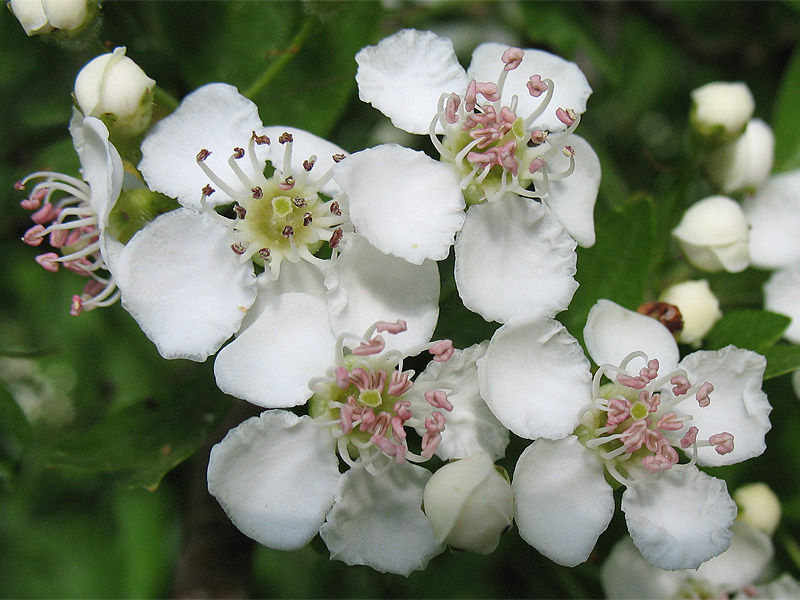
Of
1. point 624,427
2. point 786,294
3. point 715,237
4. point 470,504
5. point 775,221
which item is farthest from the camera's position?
point 775,221

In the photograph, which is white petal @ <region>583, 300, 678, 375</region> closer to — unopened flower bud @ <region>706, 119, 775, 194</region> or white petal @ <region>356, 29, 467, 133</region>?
white petal @ <region>356, 29, 467, 133</region>

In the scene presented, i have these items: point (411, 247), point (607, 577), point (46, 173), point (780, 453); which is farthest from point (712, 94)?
point (46, 173)

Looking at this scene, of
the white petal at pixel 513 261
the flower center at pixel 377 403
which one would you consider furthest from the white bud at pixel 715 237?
the flower center at pixel 377 403

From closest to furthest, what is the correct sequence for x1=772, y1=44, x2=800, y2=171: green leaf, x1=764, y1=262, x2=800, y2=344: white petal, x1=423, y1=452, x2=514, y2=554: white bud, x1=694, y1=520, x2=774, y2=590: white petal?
1. x1=423, y1=452, x2=514, y2=554: white bud
2. x1=694, y1=520, x2=774, y2=590: white petal
3. x1=764, y1=262, x2=800, y2=344: white petal
4. x1=772, y1=44, x2=800, y2=171: green leaf

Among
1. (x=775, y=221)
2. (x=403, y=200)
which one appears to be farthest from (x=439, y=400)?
(x=775, y=221)

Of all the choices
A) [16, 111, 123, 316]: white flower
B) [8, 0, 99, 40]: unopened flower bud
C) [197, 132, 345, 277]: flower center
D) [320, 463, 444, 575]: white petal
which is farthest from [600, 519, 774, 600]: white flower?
[8, 0, 99, 40]: unopened flower bud

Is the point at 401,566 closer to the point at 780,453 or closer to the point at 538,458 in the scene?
the point at 538,458

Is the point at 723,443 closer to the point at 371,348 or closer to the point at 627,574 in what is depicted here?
the point at 627,574

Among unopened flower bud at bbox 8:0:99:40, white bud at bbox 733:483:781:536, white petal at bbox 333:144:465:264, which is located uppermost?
unopened flower bud at bbox 8:0:99:40
